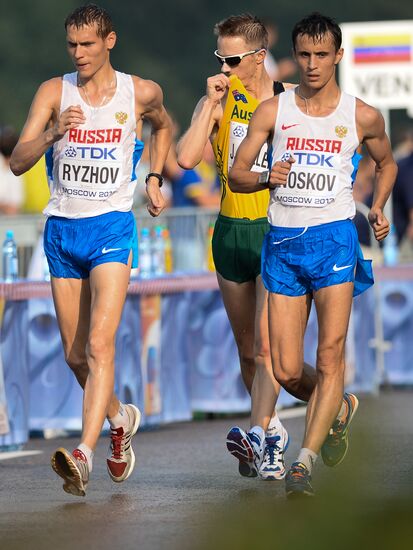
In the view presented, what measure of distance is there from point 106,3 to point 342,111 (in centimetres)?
3461

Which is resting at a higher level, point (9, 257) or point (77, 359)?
point (9, 257)

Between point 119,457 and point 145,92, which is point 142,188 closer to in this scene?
point 145,92

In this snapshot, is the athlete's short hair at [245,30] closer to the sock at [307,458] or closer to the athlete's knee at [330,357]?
the athlete's knee at [330,357]

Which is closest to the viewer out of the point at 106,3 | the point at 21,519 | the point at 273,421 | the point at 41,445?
the point at 21,519

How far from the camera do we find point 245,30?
9.02 metres

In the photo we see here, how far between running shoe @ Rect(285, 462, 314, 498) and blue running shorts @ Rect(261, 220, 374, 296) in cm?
84

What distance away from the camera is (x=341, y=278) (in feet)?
26.9

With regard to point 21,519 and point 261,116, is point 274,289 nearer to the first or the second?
point 261,116

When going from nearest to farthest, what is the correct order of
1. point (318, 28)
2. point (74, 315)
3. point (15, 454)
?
point (318, 28) → point (74, 315) → point (15, 454)

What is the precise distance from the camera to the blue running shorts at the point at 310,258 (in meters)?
8.22

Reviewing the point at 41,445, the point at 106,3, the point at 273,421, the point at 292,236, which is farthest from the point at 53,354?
the point at 106,3

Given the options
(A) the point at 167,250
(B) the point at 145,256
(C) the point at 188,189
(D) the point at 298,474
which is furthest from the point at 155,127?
(C) the point at 188,189

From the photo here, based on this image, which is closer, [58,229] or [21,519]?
[21,519]

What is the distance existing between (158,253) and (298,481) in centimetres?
546
